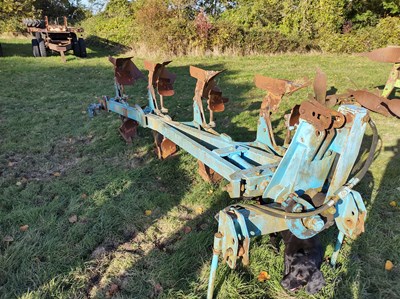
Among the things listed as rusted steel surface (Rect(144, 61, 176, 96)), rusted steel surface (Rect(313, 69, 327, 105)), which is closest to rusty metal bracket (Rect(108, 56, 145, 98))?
rusted steel surface (Rect(144, 61, 176, 96))

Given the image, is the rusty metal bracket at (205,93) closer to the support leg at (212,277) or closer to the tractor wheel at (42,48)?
→ the support leg at (212,277)

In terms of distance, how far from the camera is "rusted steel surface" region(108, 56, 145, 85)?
4.50 metres

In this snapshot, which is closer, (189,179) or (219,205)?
(219,205)

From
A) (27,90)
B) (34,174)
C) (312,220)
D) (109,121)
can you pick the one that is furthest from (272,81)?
(27,90)

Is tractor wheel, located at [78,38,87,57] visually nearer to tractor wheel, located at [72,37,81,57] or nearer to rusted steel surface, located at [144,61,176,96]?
tractor wheel, located at [72,37,81,57]

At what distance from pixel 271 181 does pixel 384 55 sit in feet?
6.24

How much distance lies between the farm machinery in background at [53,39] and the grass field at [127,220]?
7.73 m

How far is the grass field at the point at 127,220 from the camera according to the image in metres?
2.43

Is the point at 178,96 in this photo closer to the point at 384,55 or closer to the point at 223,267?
A: the point at 384,55

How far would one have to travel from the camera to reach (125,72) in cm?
459

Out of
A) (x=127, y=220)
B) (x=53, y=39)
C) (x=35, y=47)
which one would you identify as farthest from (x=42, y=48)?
(x=127, y=220)

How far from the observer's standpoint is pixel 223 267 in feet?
8.23

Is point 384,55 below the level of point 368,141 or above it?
above

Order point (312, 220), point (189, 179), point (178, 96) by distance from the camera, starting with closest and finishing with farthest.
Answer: point (312, 220) → point (189, 179) → point (178, 96)
